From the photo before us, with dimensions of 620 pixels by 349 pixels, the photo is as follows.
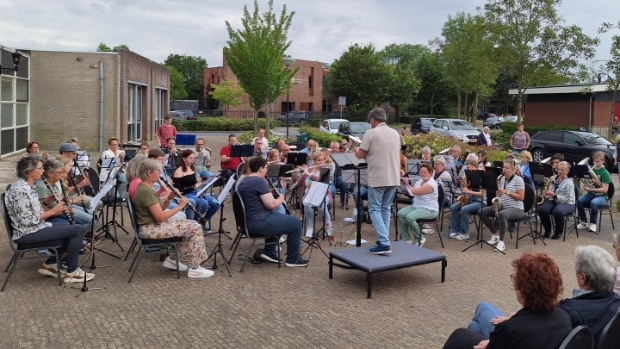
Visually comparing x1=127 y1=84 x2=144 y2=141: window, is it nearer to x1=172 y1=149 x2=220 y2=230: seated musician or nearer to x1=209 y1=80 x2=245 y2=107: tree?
x1=172 y1=149 x2=220 y2=230: seated musician

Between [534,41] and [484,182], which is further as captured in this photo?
[534,41]

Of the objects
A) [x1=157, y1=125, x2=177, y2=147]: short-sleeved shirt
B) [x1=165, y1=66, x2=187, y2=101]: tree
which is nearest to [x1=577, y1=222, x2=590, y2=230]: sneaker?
[x1=157, y1=125, x2=177, y2=147]: short-sleeved shirt

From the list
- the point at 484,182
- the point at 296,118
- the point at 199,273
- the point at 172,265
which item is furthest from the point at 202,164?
the point at 296,118

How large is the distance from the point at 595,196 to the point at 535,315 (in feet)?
28.7

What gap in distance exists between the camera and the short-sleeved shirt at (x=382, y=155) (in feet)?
23.6

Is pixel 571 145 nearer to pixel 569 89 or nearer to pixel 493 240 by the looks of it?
pixel 569 89

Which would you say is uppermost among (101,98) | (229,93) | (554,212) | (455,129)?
(229,93)

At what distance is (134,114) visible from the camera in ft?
92.1

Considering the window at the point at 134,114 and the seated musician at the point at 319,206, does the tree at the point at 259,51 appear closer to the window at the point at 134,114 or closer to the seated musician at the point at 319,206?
the window at the point at 134,114

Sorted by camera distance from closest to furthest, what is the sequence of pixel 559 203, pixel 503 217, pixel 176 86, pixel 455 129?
pixel 503 217 < pixel 559 203 < pixel 455 129 < pixel 176 86

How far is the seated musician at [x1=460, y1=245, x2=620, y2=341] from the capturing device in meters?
3.75

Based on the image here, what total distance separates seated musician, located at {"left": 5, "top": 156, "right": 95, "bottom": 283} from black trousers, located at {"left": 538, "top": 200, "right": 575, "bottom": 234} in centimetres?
749

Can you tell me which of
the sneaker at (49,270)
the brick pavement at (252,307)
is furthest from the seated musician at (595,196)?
the sneaker at (49,270)

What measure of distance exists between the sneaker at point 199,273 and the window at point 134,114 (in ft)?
67.1
